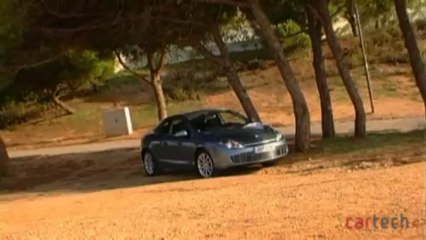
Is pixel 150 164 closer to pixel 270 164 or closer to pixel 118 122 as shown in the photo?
pixel 270 164

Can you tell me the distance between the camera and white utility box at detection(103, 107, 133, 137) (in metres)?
34.5

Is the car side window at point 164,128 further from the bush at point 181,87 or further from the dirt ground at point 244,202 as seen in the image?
the bush at point 181,87

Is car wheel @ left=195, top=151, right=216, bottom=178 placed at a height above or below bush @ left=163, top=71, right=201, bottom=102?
below

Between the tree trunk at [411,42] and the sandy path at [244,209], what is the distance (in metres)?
7.50

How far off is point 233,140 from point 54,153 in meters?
14.8

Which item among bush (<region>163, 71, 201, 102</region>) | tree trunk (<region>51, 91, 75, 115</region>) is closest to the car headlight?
bush (<region>163, 71, 201, 102</region>)

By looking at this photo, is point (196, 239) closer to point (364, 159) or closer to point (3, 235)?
point (3, 235)

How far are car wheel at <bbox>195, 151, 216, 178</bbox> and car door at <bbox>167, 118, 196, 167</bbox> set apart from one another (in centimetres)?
24

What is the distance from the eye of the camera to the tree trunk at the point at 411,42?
20.9 metres

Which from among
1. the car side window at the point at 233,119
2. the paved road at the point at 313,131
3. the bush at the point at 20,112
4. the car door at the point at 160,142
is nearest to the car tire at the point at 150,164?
the car door at the point at 160,142

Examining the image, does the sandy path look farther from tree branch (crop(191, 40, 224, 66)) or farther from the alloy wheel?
tree branch (crop(191, 40, 224, 66))

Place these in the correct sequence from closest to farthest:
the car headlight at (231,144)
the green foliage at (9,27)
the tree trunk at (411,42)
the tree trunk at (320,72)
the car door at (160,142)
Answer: the car headlight at (231,144) < the car door at (160,142) < the green foliage at (9,27) < the tree trunk at (411,42) < the tree trunk at (320,72)

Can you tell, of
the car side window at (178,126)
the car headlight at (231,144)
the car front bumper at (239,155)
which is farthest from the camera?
the car side window at (178,126)

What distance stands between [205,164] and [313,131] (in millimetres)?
10517
